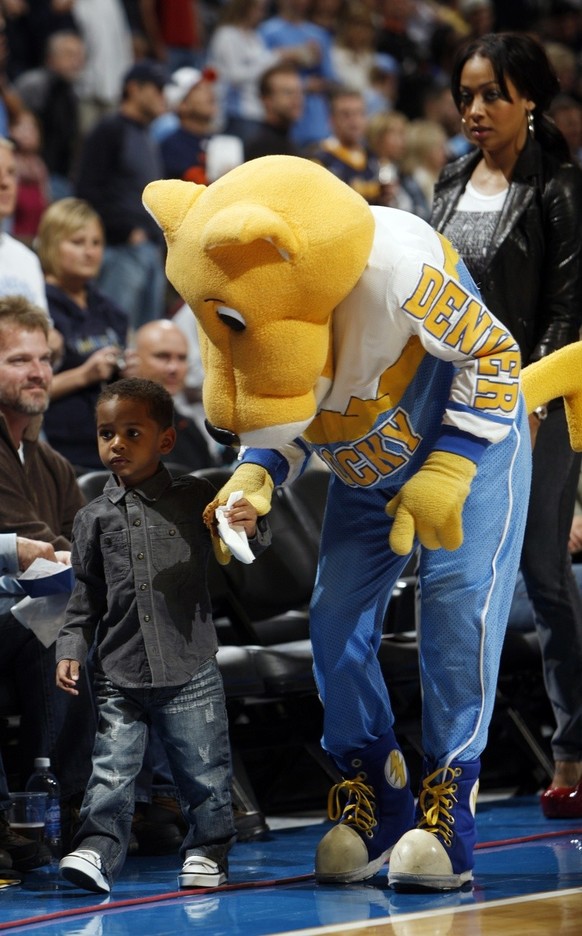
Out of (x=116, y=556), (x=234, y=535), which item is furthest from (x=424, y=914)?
(x=116, y=556)

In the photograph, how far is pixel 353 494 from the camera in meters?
3.41

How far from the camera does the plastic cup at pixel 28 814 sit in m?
3.80

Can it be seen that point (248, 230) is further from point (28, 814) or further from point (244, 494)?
point (28, 814)

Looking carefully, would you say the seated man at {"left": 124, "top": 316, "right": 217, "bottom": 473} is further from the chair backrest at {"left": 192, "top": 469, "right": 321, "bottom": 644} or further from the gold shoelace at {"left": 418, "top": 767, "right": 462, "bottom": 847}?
the gold shoelace at {"left": 418, "top": 767, "right": 462, "bottom": 847}

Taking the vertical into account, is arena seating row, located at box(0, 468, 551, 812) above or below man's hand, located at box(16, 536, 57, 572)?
below

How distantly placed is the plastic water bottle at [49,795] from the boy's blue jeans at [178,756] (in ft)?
1.28

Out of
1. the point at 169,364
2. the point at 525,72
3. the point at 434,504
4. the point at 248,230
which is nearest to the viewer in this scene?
the point at 248,230

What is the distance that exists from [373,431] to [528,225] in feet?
3.61

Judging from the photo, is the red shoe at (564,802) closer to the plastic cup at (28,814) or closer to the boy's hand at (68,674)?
the plastic cup at (28,814)

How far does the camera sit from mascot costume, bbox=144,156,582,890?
2.95 meters

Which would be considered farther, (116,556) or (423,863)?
(116,556)

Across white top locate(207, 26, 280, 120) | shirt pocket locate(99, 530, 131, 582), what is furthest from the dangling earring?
white top locate(207, 26, 280, 120)

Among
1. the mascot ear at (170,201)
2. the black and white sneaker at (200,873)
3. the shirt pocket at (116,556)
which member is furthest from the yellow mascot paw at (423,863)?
the mascot ear at (170,201)

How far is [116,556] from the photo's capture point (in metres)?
3.48
